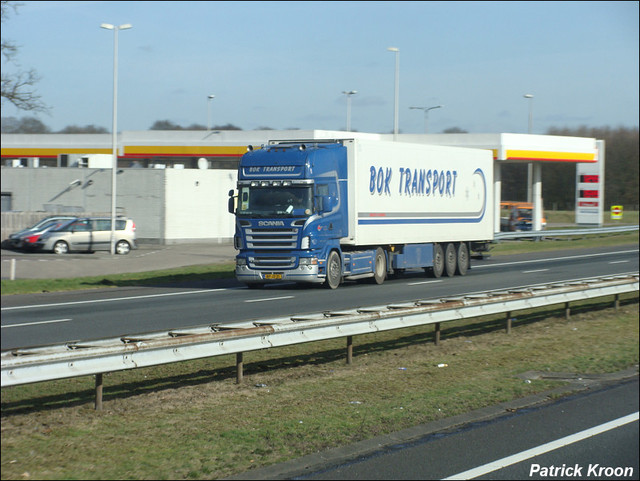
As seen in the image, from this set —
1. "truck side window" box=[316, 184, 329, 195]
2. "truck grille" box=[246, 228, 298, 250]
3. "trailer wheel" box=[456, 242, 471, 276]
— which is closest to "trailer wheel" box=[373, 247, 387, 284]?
"truck side window" box=[316, 184, 329, 195]

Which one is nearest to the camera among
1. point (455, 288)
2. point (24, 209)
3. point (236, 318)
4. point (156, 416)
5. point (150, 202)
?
point (156, 416)

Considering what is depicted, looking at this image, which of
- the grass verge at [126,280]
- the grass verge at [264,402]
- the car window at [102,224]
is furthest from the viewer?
the car window at [102,224]

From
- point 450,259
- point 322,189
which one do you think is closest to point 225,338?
point 322,189

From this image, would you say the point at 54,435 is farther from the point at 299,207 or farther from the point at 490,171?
the point at 490,171

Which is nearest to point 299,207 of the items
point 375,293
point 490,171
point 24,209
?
point 375,293

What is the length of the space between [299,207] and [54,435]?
1535cm

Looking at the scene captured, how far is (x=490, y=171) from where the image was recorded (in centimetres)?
3141

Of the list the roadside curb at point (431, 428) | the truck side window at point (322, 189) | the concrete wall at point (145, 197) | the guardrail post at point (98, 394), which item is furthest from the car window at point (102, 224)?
the guardrail post at point (98, 394)

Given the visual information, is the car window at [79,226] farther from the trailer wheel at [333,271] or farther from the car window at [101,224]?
the trailer wheel at [333,271]

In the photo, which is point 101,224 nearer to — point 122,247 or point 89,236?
point 89,236

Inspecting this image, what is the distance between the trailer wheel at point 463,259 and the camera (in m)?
29.2

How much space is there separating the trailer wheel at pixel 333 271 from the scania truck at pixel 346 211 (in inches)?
1.1

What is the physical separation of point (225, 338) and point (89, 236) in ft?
102

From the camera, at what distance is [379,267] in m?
25.3
